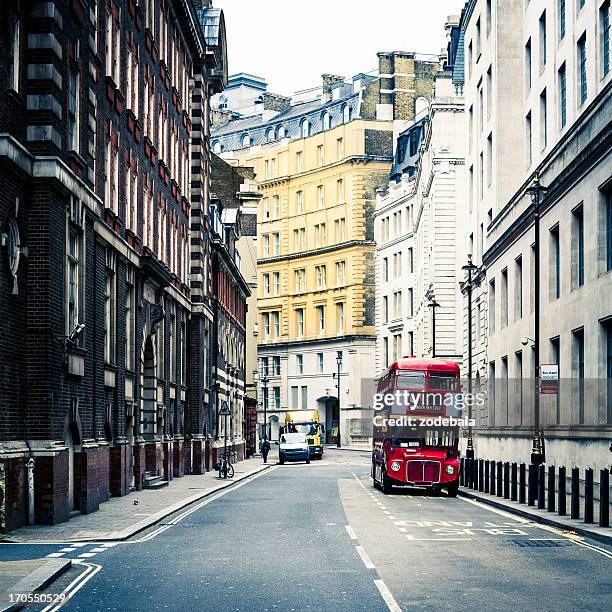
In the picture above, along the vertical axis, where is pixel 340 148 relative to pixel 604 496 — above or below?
above

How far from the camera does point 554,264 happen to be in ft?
131

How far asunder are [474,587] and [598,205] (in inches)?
783

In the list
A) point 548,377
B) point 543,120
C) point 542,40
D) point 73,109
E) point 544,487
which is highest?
point 542,40

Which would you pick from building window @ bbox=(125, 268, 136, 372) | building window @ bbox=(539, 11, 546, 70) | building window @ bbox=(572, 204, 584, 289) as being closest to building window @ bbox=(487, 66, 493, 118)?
building window @ bbox=(539, 11, 546, 70)

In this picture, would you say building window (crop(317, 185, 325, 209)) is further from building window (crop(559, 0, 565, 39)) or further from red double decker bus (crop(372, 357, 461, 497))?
red double decker bus (crop(372, 357, 461, 497))

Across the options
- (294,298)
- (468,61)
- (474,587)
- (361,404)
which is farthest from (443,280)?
(474,587)

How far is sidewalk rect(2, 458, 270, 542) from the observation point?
70.7 ft

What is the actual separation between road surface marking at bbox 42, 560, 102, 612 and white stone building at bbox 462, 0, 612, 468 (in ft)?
57.0

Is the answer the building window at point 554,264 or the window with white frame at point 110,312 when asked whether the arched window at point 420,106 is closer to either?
the building window at point 554,264

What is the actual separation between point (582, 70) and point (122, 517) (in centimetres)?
2137

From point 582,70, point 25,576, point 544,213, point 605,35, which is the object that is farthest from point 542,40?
point 25,576

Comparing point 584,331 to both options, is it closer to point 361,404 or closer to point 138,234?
point 138,234

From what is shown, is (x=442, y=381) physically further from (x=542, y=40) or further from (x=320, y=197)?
(x=320, y=197)

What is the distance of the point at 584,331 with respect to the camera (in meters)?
34.6
